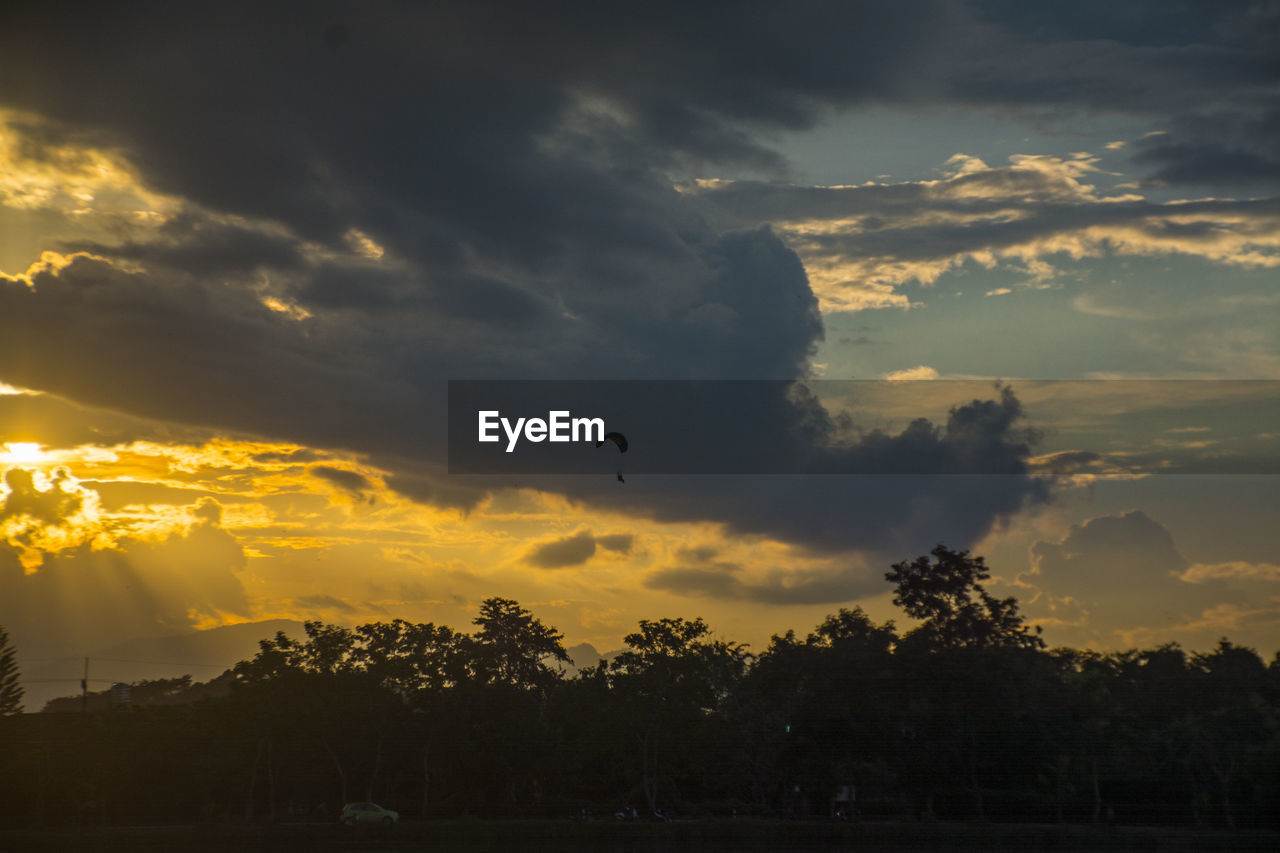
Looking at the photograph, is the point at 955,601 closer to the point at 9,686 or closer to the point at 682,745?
the point at 682,745

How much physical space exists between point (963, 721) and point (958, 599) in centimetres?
1577

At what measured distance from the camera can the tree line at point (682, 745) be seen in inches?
1923

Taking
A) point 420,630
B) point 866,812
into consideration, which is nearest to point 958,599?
point 866,812

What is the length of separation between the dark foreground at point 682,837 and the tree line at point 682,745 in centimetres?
256

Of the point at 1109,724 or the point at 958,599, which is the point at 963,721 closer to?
the point at 1109,724

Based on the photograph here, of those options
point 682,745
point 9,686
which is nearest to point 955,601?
point 682,745

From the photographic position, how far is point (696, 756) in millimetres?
51000

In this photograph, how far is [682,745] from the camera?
51094mm

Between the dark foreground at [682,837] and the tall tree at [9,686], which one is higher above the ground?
the tall tree at [9,686]

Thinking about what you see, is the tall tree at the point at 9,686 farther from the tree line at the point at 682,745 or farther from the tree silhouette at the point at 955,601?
the tree silhouette at the point at 955,601

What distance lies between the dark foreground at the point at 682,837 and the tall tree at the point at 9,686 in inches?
292

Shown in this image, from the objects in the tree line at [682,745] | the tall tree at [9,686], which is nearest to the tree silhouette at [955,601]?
the tree line at [682,745]

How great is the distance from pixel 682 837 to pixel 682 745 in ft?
19.1

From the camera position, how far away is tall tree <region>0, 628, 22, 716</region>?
167 ft
